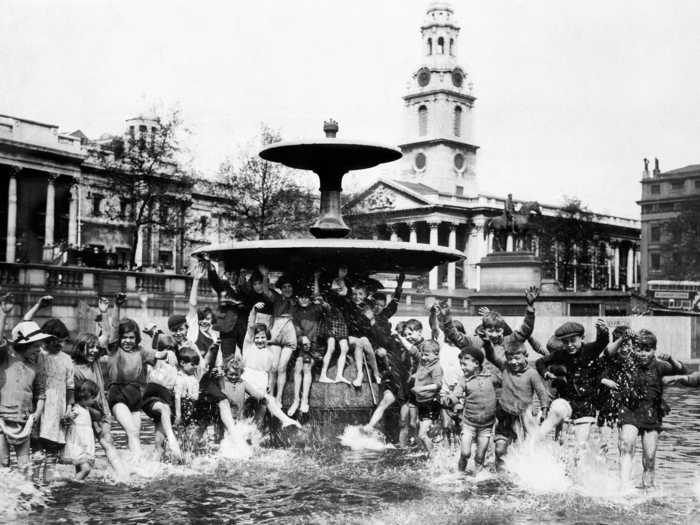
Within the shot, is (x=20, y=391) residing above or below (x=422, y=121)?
below

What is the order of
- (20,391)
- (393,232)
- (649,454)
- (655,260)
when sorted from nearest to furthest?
(20,391), (649,454), (655,260), (393,232)

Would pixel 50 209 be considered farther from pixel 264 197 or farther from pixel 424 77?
pixel 424 77

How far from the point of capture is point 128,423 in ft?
30.0

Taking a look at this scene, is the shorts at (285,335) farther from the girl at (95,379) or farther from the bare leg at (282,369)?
the girl at (95,379)

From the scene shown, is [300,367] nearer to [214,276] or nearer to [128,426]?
[214,276]

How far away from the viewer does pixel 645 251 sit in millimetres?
97750

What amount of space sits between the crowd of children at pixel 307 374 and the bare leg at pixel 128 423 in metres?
0.01

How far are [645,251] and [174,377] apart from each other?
3690 inches

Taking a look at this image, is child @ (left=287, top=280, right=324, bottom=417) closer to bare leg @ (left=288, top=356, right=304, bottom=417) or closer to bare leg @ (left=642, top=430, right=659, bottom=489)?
bare leg @ (left=288, top=356, right=304, bottom=417)

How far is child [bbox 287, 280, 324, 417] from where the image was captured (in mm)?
11031

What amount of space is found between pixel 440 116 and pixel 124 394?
320 ft

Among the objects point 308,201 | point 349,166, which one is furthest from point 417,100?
point 349,166

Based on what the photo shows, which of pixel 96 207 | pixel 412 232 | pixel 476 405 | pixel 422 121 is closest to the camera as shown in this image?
pixel 476 405

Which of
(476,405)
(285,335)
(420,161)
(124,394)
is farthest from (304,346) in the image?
(420,161)
